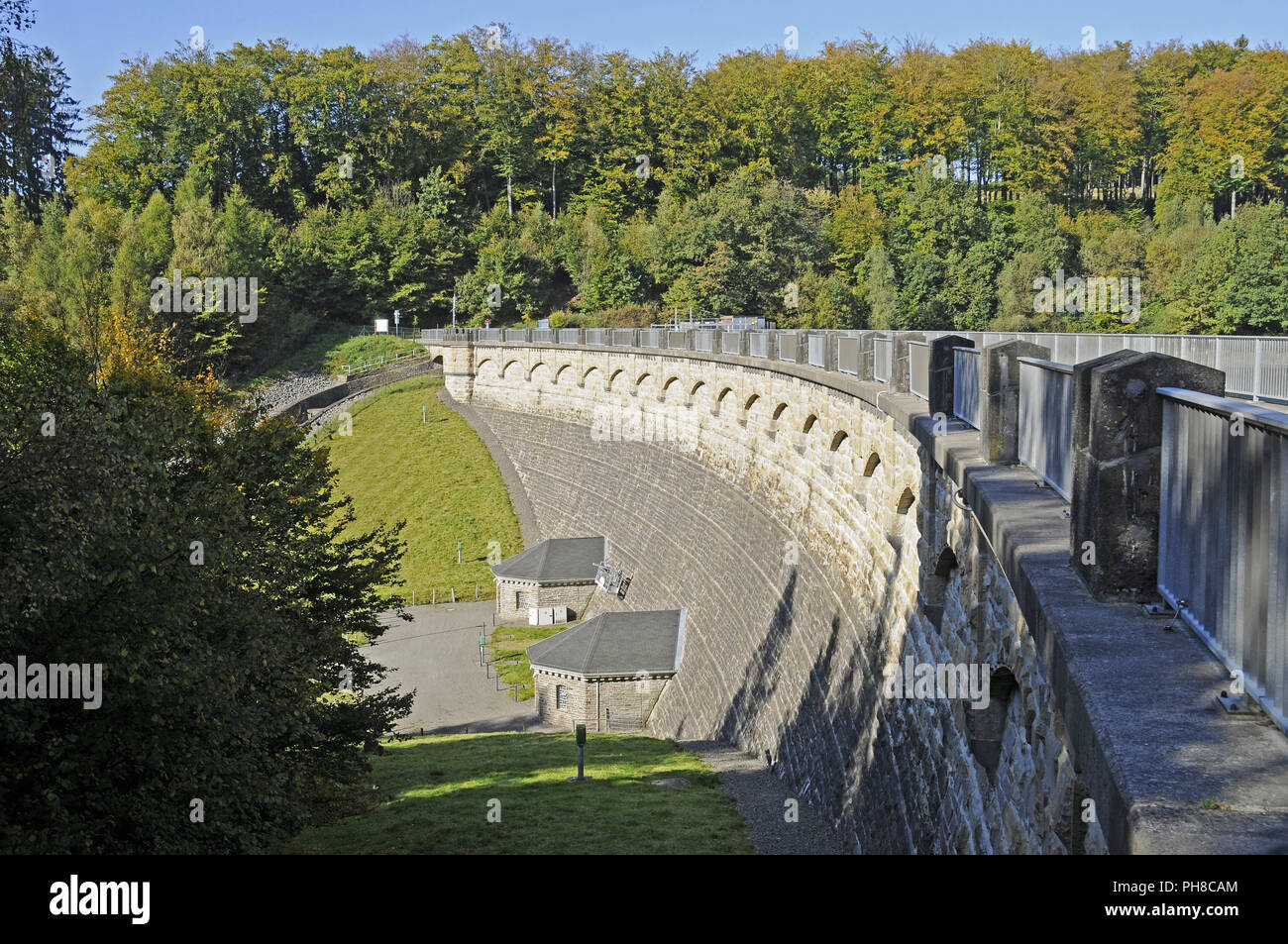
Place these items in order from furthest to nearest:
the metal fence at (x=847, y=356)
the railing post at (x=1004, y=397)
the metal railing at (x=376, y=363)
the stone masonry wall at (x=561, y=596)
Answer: the metal railing at (x=376, y=363), the stone masonry wall at (x=561, y=596), the metal fence at (x=847, y=356), the railing post at (x=1004, y=397)

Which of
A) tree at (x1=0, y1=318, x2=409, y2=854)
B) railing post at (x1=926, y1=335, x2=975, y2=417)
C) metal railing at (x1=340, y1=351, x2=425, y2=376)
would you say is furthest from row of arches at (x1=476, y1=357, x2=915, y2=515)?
tree at (x1=0, y1=318, x2=409, y2=854)

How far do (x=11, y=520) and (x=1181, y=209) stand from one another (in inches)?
2591

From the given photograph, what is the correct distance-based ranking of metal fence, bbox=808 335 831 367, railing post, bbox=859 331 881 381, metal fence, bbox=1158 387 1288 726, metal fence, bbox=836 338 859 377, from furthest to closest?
metal fence, bbox=808 335 831 367
metal fence, bbox=836 338 859 377
railing post, bbox=859 331 881 381
metal fence, bbox=1158 387 1288 726

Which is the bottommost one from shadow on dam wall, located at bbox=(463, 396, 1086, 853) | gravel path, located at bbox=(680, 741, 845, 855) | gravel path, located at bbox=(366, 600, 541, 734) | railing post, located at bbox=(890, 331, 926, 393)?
gravel path, located at bbox=(366, 600, 541, 734)

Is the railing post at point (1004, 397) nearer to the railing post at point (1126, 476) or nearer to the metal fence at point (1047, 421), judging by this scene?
the metal fence at point (1047, 421)

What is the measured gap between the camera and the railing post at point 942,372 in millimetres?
11680

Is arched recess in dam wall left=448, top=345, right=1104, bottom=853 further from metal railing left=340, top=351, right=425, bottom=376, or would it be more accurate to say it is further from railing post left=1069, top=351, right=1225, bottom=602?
metal railing left=340, top=351, right=425, bottom=376

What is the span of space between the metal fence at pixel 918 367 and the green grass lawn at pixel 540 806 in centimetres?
825

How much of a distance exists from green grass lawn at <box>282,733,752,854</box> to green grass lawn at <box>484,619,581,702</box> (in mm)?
8327

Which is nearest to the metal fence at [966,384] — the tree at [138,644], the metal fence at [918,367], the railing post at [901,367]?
the metal fence at [918,367]

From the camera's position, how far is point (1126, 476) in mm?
4992

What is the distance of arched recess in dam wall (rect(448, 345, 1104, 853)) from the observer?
8.02m
